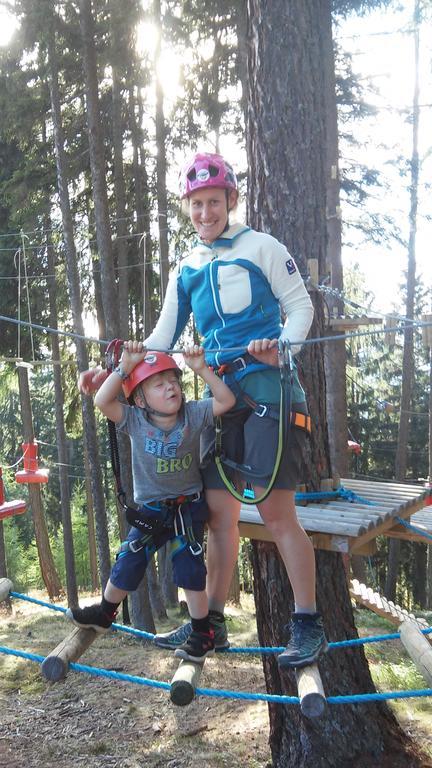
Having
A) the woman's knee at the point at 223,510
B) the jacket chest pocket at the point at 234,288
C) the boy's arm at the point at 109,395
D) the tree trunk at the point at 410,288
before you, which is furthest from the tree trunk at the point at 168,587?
the jacket chest pocket at the point at 234,288

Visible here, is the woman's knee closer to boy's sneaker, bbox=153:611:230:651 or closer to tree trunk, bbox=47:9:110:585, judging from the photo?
boy's sneaker, bbox=153:611:230:651

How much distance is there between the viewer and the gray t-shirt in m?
2.76

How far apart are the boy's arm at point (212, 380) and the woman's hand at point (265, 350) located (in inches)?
7.0

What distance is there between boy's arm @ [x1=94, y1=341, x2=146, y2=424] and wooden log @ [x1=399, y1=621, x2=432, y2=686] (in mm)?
1449

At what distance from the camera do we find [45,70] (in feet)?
34.5

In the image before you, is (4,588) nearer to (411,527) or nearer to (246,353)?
(246,353)

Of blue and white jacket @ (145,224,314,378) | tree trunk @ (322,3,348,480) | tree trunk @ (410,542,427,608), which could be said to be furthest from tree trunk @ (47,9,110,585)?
tree trunk @ (410,542,427,608)

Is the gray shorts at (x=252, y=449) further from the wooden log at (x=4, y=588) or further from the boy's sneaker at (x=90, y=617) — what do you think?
the wooden log at (x=4, y=588)

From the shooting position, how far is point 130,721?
5926mm

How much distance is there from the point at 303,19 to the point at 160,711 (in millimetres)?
5465

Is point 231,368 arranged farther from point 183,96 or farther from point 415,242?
point 415,242

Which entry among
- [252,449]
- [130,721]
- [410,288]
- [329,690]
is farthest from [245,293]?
[410,288]

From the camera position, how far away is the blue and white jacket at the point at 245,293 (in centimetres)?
268

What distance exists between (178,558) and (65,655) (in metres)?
0.56
